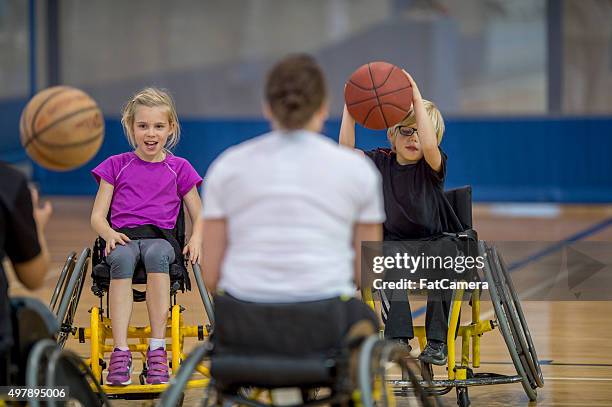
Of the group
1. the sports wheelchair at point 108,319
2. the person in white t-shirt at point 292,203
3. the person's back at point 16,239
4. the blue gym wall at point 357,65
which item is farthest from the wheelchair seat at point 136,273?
the blue gym wall at point 357,65

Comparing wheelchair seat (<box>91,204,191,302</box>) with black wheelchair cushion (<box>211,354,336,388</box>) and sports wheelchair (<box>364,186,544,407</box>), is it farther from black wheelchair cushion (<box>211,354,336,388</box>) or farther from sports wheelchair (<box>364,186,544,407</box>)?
black wheelchair cushion (<box>211,354,336,388</box>)

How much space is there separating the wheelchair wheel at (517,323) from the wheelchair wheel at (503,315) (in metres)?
0.01

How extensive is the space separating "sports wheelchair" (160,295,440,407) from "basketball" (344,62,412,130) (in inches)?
58.0

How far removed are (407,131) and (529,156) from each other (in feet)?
23.4

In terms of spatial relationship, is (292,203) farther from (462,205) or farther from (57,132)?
(462,205)

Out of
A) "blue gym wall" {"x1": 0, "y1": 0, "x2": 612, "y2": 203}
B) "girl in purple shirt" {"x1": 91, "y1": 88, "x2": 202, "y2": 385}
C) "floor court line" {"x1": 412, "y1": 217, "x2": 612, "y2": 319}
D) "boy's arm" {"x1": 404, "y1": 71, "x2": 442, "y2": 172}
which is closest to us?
"girl in purple shirt" {"x1": 91, "y1": 88, "x2": 202, "y2": 385}

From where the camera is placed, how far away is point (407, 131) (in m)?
4.63

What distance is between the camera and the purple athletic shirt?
450 centimetres

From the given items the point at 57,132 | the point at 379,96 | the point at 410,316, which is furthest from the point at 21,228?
the point at 410,316

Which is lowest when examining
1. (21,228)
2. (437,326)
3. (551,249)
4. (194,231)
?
(551,249)

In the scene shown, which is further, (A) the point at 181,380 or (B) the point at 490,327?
(B) the point at 490,327

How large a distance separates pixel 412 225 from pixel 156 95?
1.09 metres

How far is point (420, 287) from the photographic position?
4.51 metres

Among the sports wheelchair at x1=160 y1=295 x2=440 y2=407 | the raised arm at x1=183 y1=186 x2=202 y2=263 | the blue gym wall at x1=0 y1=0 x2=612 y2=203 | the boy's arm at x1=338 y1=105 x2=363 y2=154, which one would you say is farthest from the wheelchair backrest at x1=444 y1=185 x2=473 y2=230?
the blue gym wall at x1=0 y1=0 x2=612 y2=203
